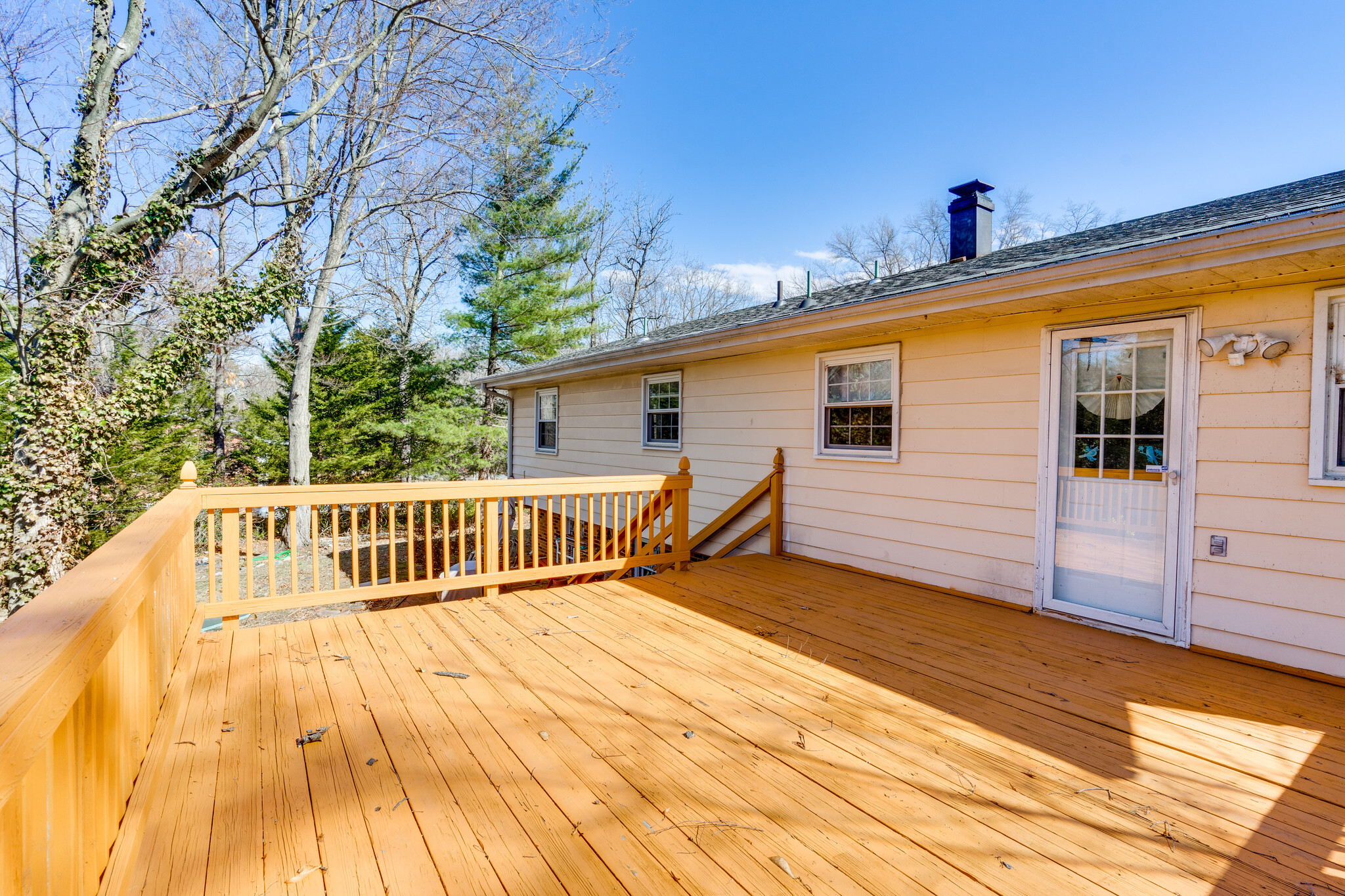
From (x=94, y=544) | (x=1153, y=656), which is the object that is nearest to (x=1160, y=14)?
(x=1153, y=656)

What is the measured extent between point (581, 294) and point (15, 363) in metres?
10.7

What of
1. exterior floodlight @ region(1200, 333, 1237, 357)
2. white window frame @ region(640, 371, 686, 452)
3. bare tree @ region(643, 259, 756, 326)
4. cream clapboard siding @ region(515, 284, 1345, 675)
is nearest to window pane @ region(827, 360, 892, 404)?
cream clapboard siding @ region(515, 284, 1345, 675)

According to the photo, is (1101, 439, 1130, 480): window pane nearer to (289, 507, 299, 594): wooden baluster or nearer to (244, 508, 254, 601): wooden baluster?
(289, 507, 299, 594): wooden baluster

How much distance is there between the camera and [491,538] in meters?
4.34

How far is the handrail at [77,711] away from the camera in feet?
2.67

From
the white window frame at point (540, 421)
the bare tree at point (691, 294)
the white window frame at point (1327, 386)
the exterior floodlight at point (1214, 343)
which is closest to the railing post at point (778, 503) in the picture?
the exterior floodlight at point (1214, 343)

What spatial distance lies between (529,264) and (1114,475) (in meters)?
13.6

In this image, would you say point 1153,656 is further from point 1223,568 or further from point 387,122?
point 387,122

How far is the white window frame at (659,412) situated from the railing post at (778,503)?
1.71m

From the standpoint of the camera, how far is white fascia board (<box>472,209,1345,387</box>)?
2656 mm

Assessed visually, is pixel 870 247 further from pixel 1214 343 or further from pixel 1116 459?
pixel 1214 343

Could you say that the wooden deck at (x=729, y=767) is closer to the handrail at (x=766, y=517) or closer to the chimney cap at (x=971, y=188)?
the handrail at (x=766, y=517)

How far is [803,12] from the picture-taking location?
406 inches

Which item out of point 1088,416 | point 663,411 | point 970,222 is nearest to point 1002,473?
point 1088,416
